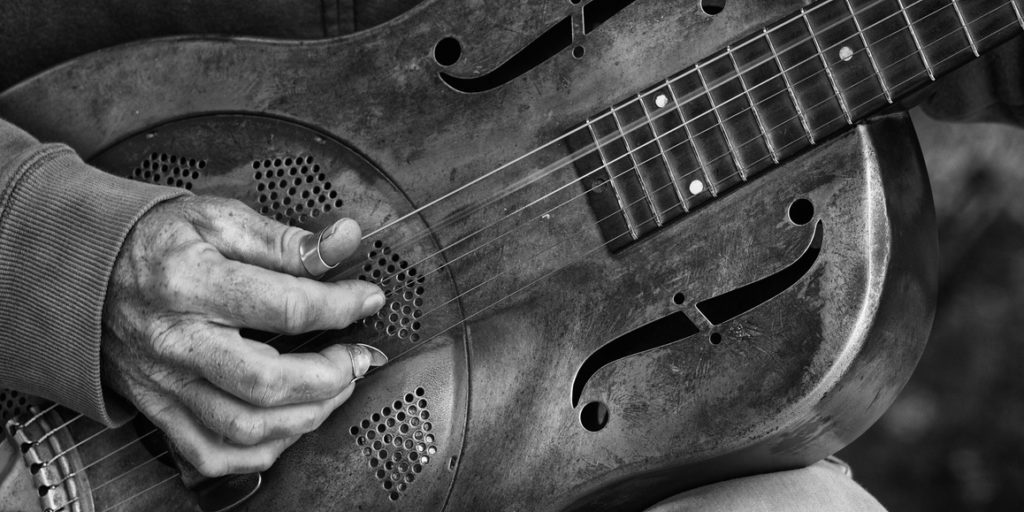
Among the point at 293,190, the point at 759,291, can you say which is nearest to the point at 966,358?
the point at 759,291

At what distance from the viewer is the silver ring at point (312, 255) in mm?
829

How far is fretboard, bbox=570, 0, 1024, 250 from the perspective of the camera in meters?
0.79

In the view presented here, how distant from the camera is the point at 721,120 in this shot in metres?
0.83

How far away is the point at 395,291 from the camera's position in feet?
2.97

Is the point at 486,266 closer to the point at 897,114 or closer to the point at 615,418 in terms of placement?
the point at 615,418

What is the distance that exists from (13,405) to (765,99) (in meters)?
0.92

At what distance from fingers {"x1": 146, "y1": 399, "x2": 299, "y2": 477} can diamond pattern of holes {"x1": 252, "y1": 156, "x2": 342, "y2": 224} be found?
24cm

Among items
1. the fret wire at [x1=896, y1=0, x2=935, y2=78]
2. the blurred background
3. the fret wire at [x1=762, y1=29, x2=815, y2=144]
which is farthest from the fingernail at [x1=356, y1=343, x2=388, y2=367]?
the blurred background

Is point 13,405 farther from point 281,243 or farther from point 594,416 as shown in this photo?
point 594,416

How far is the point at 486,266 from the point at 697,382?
25 centimetres

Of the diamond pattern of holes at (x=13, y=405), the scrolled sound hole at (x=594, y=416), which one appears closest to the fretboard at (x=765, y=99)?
the scrolled sound hole at (x=594, y=416)

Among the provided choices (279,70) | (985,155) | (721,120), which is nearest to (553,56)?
(721,120)

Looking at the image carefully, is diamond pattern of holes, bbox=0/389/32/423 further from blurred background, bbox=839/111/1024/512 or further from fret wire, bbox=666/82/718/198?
blurred background, bbox=839/111/1024/512

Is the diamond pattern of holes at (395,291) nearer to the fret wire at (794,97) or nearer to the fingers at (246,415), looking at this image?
the fingers at (246,415)
